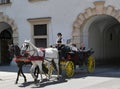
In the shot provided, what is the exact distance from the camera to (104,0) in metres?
20.9

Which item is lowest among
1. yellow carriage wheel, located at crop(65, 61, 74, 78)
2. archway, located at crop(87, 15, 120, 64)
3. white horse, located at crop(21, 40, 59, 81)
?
yellow carriage wheel, located at crop(65, 61, 74, 78)

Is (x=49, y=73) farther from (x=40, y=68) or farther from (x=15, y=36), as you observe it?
(x=15, y=36)

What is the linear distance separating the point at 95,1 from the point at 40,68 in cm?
807

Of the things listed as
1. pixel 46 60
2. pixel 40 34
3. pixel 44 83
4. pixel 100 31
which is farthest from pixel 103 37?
pixel 44 83

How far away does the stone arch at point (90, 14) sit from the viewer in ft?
67.8

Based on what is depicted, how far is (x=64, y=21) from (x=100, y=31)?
3.82 metres

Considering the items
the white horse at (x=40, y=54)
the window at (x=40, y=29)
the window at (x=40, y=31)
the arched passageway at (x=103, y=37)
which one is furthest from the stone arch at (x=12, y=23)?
the white horse at (x=40, y=54)

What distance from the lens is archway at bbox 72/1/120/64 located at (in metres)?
21.0

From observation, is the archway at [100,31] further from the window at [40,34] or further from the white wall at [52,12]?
the window at [40,34]

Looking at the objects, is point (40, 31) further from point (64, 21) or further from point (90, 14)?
point (90, 14)

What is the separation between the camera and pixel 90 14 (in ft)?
69.8

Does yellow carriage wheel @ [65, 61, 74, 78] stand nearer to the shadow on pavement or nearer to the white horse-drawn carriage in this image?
the white horse-drawn carriage

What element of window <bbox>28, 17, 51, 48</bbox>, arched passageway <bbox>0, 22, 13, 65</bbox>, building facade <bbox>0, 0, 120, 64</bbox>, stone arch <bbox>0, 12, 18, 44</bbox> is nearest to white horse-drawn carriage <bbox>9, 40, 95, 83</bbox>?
building facade <bbox>0, 0, 120, 64</bbox>

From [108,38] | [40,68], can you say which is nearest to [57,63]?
[40,68]
